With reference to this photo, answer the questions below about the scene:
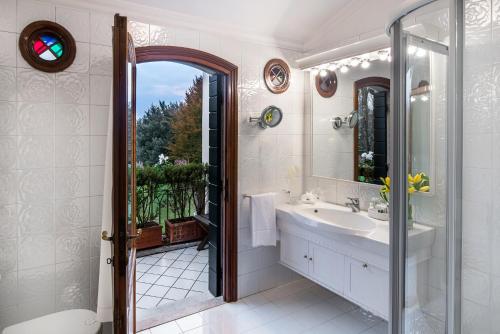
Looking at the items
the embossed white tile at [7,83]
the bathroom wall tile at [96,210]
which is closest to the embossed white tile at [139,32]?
the embossed white tile at [7,83]

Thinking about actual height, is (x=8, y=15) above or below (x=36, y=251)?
above

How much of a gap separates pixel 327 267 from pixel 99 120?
1.94 m

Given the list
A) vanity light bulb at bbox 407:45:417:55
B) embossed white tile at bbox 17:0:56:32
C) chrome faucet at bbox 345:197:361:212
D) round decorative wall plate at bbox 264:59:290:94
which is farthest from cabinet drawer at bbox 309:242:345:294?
embossed white tile at bbox 17:0:56:32

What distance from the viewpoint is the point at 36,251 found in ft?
6.57

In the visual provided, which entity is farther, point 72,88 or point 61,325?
point 72,88

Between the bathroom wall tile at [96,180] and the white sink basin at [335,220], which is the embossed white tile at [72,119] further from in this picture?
the white sink basin at [335,220]

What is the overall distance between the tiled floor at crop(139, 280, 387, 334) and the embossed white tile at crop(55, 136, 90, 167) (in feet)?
4.39

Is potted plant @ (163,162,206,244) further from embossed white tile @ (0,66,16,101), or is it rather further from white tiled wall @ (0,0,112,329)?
embossed white tile @ (0,66,16,101)

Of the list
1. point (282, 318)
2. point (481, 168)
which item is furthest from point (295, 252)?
point (481, 168)

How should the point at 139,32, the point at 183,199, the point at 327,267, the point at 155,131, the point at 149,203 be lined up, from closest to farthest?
the point at 139,32
the point at 327,267
the point at 149,203
the point at 183,199
the point at 155,131

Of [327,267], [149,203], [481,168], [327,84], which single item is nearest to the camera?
[481,168]

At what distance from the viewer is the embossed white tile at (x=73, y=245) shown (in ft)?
6.79

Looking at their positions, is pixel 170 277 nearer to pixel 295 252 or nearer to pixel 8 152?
pixel 295 252

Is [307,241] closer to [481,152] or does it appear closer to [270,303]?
[270,303]
